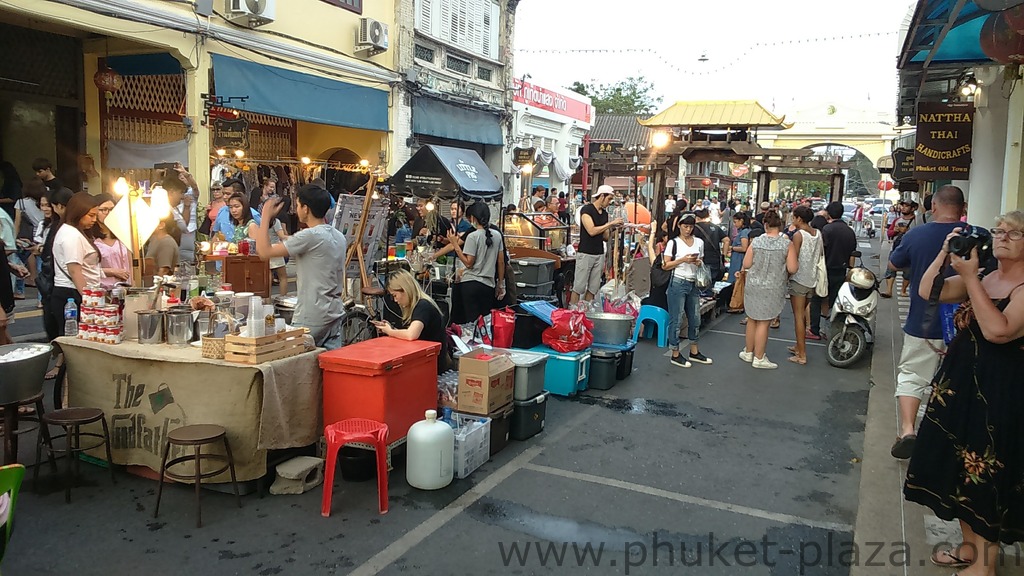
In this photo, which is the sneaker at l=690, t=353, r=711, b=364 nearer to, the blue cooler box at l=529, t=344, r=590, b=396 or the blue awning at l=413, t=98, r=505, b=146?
the blue cooler box at l=529, t=344, r=590, b=396

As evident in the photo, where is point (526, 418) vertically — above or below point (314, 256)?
below

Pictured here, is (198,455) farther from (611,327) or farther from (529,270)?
(529,270)

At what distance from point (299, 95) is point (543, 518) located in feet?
37.8

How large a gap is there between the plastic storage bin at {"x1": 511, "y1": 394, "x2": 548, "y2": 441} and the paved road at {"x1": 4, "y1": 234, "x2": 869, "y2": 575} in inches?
4.6

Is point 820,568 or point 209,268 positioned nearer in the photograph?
point 820,568

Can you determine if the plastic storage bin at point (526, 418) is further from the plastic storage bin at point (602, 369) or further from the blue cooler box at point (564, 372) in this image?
the plastic storage bin at point (602, 369)

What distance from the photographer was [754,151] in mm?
16422

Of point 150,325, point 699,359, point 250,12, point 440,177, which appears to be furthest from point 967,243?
point 250,12

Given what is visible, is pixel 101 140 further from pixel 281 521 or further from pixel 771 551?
pixel 771 551

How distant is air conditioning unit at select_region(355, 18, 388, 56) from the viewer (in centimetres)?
1517

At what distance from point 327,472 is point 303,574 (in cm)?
78

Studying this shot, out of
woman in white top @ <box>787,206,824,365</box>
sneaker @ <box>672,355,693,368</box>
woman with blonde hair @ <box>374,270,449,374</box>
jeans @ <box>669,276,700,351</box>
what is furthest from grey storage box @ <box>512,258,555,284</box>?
woman with blonde hair @ <box>374,270,449,374</box>

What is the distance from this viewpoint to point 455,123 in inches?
744

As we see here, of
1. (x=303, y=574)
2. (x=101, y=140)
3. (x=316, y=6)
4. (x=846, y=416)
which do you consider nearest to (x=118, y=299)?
(x=303, y=574)
